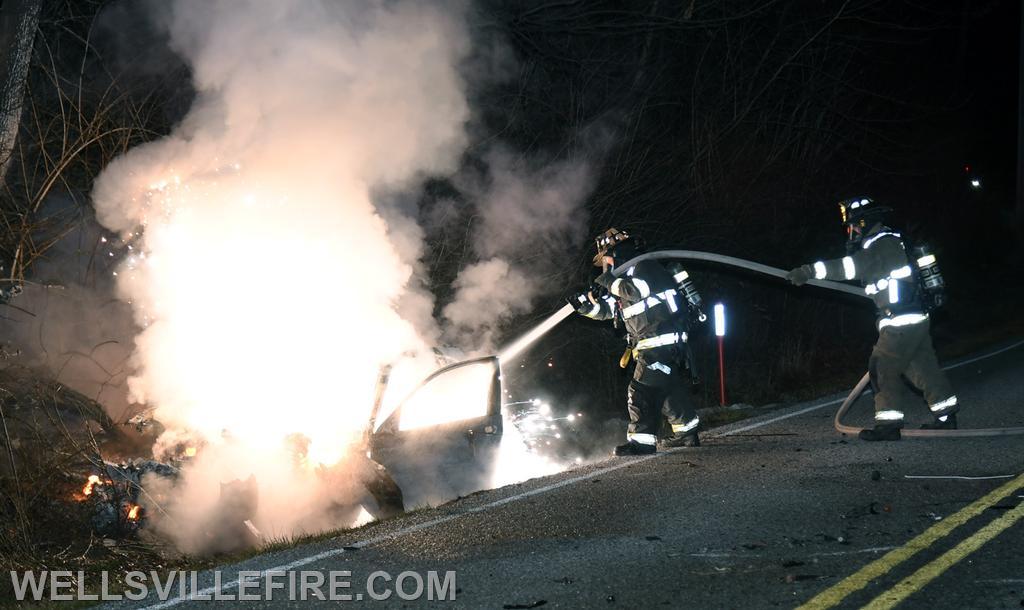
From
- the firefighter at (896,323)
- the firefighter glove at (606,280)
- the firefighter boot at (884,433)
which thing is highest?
the firefighter glove at (606,280)

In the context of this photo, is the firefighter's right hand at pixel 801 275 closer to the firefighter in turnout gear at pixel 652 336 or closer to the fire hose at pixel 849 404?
the fire hose at pixel 849 404

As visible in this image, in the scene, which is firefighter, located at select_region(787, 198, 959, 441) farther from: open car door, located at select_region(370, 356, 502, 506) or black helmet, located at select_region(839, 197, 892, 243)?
open car door, located at select_region(370, 356, 502, 506)

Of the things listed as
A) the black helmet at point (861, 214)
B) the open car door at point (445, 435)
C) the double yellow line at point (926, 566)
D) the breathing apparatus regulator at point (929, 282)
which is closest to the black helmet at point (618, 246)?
the open car door at point (445, 435)

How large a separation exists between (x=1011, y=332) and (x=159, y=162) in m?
15.8

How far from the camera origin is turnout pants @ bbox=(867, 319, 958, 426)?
7.45 m

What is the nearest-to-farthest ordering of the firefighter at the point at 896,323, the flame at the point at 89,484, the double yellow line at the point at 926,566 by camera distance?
the double yellow line at the point at 926,566
the flame at the point at 89,484
the firefighter at the point at 896,323

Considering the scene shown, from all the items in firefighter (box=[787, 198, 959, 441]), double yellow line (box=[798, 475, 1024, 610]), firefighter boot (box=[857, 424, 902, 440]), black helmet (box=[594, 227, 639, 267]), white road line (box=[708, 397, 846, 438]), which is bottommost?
double yellow line (box=[798, 475, 1024, 610])

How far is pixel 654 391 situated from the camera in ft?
25.4

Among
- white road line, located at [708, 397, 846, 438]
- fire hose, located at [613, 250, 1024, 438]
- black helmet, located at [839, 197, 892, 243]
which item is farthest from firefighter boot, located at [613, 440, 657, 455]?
black helmet, located at [839, 197, 892, 243]

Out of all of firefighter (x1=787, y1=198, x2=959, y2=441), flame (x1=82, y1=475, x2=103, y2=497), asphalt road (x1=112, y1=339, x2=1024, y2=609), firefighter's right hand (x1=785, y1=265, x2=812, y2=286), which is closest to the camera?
asphalt road (x1=112, y1=339, x2=1024, y2=609)

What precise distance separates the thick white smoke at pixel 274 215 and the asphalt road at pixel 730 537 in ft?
8.52

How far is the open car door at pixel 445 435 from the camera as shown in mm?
6844

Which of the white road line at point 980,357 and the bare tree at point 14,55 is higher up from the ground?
the bare tree at point 14,55

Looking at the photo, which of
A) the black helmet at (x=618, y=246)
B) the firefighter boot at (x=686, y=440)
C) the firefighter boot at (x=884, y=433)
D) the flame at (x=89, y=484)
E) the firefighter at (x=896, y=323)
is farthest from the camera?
the black helmet at (x=618, y=246)
